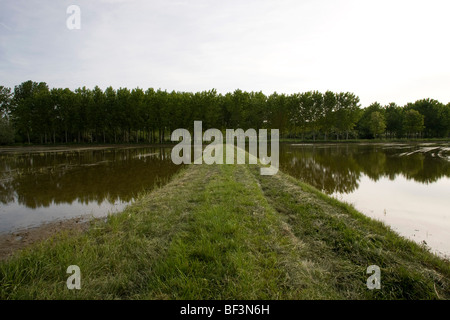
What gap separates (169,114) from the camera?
55.4m

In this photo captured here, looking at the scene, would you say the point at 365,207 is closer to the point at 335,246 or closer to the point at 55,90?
the point at 335,246

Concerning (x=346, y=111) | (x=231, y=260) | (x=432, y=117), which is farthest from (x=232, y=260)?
(x=432, y=117)

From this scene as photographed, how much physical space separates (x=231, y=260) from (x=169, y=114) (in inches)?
2183

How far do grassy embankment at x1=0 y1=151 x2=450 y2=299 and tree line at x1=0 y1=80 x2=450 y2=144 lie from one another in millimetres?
52642

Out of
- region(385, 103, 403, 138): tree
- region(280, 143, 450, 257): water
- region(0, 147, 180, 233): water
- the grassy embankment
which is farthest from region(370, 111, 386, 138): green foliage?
the grassy embankment

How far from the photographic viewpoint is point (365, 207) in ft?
24.6

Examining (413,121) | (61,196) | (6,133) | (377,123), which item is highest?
(413,121)

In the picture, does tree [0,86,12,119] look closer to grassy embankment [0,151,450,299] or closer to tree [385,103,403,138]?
grassy embankment [0,151,450,299]

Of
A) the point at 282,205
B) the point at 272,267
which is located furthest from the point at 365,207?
the point at 272,267

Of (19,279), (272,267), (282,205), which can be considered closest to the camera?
(19,279)

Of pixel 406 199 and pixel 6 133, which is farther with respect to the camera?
pixel 6 133

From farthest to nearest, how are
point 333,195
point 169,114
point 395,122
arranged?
point 395,122 < point 169,114 < point 333,195

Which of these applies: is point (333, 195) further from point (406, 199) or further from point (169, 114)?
point (169, 114)
